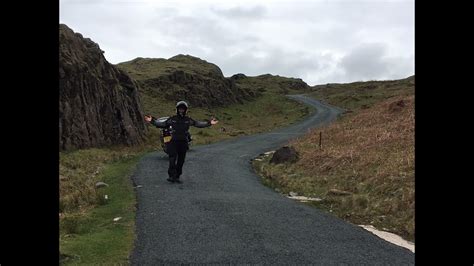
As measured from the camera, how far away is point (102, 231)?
9.56 metres

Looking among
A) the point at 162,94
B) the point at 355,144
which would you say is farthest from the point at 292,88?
the point at 355,144

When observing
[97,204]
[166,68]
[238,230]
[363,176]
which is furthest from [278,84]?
[238,230]

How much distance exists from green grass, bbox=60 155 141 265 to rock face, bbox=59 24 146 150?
999 cm

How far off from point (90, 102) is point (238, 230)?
18.8 m

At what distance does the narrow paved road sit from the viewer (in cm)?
780

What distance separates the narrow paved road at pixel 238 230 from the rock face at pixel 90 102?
28.8 feet

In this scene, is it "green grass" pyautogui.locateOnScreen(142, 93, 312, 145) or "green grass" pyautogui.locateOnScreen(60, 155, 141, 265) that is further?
"green grass" pyautogui.locateOnScreen(142, 93, 312, 145)

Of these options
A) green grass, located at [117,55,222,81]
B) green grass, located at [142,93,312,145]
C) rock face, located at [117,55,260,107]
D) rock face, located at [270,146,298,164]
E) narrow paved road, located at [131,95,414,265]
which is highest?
green grass, located at [117,55,222,81]

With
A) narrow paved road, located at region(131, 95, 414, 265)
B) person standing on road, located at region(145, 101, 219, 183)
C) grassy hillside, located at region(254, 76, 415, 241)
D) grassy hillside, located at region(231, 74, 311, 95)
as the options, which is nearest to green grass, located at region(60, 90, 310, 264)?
narrow paved road, located at region(131, 95, 414, 265)

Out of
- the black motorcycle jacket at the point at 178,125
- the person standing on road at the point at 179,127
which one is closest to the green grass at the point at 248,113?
the person standing on road at the point at 179,127

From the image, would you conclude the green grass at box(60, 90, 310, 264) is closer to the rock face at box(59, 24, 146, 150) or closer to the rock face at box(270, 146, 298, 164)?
the rock face at box(59, 24, 146, 150)

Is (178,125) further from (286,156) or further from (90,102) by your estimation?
(90,102)
